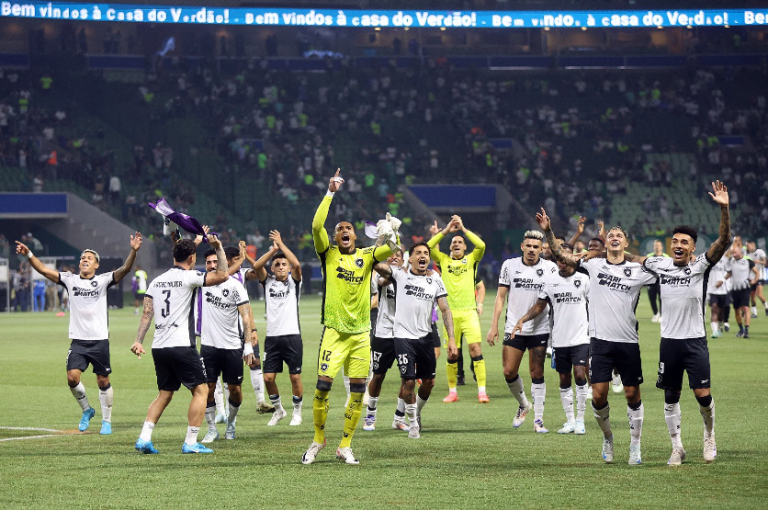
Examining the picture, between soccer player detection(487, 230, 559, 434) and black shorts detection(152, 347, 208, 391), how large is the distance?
3.74m

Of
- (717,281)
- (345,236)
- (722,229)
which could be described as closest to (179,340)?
(345,236)

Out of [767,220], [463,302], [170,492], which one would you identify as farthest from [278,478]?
[767,220]

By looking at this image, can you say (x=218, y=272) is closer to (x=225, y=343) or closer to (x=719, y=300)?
(x=225, y=343)

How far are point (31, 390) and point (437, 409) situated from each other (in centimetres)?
734

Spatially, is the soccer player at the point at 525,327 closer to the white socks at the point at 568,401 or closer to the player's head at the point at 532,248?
the player's head at the point at 532,248

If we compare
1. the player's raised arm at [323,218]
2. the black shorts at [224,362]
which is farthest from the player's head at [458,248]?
the player's raised arm at [323,218]

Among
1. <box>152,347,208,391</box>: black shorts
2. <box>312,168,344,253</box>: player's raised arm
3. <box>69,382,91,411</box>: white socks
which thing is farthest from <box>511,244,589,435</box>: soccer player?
<box>69,382,91,411</box>: white socks

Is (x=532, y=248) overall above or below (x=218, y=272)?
above

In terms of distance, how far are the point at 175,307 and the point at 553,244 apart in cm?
396

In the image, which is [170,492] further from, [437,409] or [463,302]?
[463,302]

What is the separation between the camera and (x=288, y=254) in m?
12.5

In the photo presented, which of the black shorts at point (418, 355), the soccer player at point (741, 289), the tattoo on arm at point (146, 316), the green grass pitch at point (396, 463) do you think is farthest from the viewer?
the soccer player at point (741, 289)

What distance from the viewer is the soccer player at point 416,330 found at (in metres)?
13.4

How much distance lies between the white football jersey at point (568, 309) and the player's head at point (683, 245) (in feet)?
9.62
